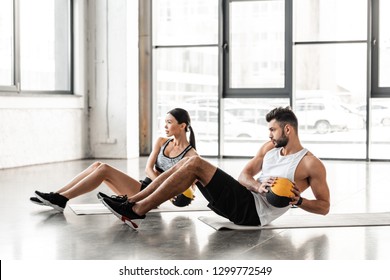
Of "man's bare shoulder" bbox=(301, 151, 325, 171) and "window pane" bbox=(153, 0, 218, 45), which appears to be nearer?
"man's bare shoulder" bbox=(301, 151, 325, 171)

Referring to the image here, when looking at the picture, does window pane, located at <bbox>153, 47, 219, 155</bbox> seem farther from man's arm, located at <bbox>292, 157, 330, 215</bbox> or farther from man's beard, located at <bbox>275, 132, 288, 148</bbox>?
man's arm, located at <bbox>292, 157, 330, 215</bbox>

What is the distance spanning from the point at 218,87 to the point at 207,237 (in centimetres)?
767

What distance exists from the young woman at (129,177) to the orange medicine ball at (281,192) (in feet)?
3.87

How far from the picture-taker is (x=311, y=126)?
12.2 m

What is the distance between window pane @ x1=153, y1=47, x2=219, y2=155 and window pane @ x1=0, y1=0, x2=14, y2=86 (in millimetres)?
3107

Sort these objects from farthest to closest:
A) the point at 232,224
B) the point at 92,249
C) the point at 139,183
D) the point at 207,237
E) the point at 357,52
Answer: the point at 357,52 → the point at 139,183 → the point at 232,224 → the point at 207,237 → the point at 92,249

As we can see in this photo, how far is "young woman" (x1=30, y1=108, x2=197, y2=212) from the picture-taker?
5914 mm

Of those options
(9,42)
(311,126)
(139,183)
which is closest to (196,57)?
(311,126)

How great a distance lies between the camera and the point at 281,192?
4.82 metres

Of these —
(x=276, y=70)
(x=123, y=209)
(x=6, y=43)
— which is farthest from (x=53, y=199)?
A: (x=276, y=70)

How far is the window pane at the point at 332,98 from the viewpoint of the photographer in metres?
11.9

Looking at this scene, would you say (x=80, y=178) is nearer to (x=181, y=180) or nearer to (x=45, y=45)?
(x=181, y=180)

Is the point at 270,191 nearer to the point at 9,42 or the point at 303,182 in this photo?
the point at 303,182

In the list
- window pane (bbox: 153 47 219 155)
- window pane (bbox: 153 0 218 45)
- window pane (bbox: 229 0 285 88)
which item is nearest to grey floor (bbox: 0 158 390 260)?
window pane (bbox: 229 0 285 88)
